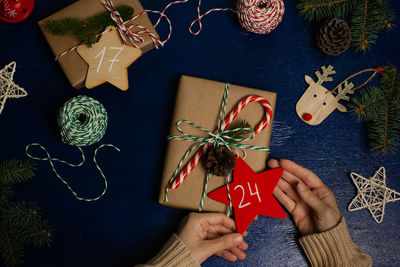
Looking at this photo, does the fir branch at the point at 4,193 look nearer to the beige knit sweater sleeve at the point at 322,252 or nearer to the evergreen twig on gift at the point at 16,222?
the evergreen twig on gift at the point at 16,222

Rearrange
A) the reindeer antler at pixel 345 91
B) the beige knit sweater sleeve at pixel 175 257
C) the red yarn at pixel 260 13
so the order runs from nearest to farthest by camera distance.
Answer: the beige knit sweater sleeve at pixel 175 257
the red yarn at pixel 260 13
the reindeer antler at pixel 345 91

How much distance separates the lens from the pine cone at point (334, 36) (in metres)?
1.31

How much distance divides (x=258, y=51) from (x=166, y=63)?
40cm

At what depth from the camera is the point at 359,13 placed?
52.6 inches

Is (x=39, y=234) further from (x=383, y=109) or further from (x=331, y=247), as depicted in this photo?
(x=383, y=109)

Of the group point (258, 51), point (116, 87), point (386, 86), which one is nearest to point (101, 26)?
point (116, 87)

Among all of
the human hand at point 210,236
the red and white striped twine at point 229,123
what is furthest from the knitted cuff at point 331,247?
the red and white striped twine at point 229,123

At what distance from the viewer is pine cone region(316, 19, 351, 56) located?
1306 millimetres

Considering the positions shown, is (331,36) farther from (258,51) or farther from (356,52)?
(258,51)

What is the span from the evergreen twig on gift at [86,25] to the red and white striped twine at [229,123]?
1.81 feet

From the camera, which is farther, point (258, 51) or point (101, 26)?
point (258, 51)

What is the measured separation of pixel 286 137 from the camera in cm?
140

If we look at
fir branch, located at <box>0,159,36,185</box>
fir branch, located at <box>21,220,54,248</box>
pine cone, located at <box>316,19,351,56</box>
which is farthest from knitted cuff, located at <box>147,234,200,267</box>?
pine cone, located at <box>316,19,351,56</box>

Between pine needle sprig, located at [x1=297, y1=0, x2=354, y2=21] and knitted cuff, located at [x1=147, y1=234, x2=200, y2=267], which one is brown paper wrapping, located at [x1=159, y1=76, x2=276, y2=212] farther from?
pine needle sprig, located at [x1=297, y1=0, x2=354, y2=21]
